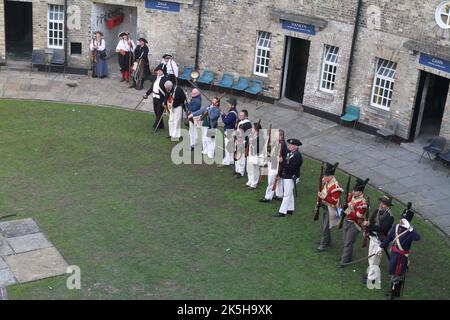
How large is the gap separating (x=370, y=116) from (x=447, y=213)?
233 inches

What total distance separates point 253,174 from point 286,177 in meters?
1.79

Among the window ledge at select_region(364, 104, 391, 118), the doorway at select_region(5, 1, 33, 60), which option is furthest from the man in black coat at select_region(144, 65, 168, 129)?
the doorway at select_region(5, 1, 33, 60)

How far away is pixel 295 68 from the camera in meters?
26.0

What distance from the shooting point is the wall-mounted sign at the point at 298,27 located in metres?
24.3

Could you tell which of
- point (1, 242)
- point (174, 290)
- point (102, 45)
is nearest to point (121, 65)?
point (102, 45)

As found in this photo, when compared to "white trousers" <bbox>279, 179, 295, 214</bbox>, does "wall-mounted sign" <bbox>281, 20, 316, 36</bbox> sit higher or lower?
higher

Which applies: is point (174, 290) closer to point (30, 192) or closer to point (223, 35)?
point (30, 192)

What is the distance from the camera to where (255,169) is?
1902 cm

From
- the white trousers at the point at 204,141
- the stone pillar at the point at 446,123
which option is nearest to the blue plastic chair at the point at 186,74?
the white trousers at the point at 204,141

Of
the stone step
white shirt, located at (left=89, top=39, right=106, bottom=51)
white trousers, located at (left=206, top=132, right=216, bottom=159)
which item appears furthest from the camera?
white shirt, located at (left=89, top=39, right=106, bottom=51)

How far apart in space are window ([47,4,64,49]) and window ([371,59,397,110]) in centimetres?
1136

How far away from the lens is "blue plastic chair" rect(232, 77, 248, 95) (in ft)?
85.4

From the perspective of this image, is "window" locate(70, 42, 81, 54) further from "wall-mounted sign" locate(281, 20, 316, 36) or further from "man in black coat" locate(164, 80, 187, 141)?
"wall-mounted sign" locate(281, 20, 316, 36)

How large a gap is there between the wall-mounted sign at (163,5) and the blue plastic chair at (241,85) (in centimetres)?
323
